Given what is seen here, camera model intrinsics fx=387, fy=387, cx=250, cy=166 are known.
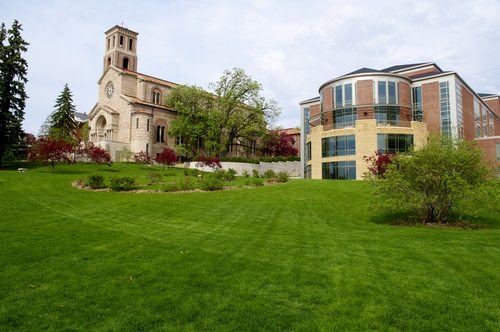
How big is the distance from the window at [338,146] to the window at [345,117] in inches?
89.5

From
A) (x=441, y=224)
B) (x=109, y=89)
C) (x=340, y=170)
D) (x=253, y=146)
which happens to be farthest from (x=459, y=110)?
(x=109, y=89)

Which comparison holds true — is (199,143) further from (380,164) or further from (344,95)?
(380,164)

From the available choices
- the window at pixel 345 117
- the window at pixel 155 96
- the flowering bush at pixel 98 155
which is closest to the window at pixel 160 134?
the window at pixel 155 96

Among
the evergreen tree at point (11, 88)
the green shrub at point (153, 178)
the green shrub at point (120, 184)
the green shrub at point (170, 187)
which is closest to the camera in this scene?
the green shrub at point (120, 184)

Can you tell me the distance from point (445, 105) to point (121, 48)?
180 ft

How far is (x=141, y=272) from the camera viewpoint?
775 cm

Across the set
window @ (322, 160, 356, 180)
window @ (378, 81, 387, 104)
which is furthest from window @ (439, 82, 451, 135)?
window @ (322, 160, 356, 180)

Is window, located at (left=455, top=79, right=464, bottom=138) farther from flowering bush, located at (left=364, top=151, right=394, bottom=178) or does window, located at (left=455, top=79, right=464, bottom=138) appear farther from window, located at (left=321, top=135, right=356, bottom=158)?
flowering bush, located at (left=364, top=151, right=394, bottom=178)

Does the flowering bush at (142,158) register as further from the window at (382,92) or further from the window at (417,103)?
the window at (417,103)

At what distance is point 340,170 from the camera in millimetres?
41688

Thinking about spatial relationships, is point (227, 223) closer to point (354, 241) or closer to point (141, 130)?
point (354, 241)

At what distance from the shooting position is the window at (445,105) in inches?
1774

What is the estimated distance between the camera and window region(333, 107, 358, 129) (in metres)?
44.1

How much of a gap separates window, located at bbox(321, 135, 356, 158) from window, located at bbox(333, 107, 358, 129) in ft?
7.46
